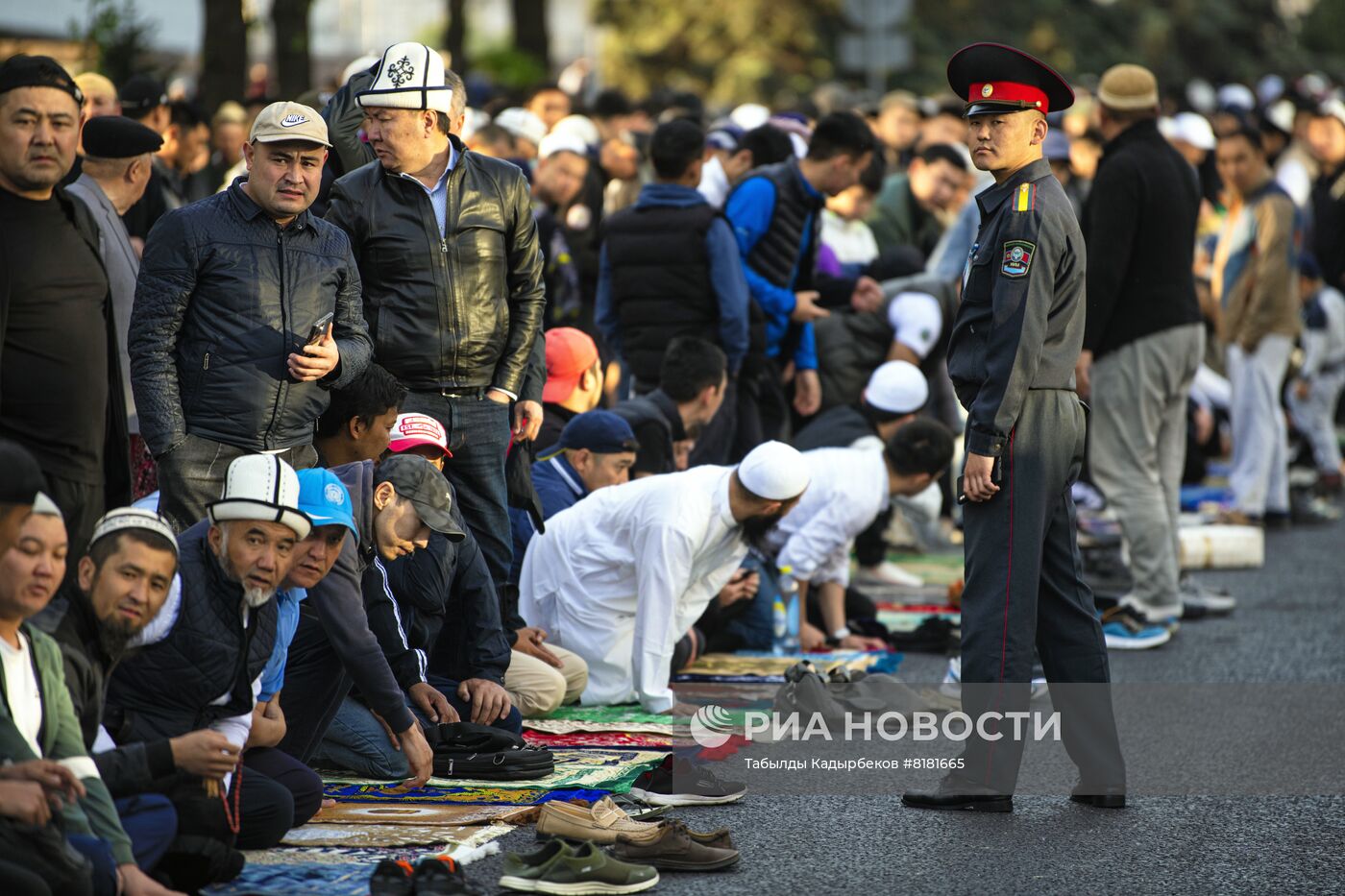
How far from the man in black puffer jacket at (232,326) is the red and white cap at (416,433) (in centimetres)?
62

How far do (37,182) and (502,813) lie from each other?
7.57 ft

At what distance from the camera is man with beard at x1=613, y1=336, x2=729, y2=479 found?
30.0 ft

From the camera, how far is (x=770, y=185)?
10.2 m

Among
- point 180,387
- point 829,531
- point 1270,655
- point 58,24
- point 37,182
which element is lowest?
point 1270,655

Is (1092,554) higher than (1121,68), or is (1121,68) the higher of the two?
(1121,68)

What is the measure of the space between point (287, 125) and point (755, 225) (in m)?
4.27

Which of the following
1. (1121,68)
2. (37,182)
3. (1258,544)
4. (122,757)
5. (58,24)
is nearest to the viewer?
(122,757)

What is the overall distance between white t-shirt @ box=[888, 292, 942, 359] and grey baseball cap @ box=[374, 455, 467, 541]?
17.9 ft

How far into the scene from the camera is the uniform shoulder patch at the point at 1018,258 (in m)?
6.11

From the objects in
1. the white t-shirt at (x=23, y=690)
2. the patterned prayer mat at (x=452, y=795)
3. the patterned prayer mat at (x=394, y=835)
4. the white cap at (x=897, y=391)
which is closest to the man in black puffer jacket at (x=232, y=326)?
the patterned prayer mat at (x=452, y=795)

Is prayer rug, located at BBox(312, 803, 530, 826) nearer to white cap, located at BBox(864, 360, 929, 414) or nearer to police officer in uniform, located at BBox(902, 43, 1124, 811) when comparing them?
police officer in uniform, located at BBox(902, 43, 1124, 811)

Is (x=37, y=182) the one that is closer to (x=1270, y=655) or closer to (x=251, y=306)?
(x=251, y=306)

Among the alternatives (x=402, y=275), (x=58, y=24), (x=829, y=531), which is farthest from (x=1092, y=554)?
(x=58, y=24)

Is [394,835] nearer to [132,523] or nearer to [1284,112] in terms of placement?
[132,523]
